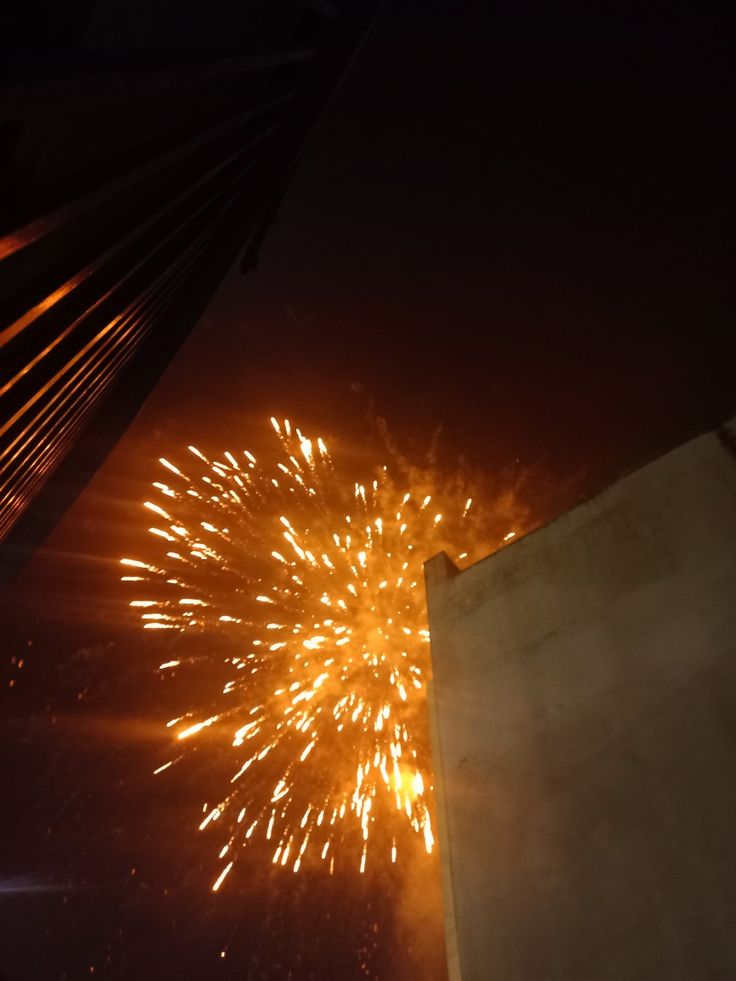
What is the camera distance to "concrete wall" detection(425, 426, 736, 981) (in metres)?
4.35

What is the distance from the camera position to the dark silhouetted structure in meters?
2.77

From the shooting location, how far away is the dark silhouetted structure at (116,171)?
277 centimetres

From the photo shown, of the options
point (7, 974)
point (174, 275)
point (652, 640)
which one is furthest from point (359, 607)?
point (7, 974)

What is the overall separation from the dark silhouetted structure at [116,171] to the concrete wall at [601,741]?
5646mm

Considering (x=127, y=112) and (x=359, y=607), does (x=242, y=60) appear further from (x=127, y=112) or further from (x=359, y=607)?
(x=359, y=607)

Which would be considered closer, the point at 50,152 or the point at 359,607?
the point at 50,152

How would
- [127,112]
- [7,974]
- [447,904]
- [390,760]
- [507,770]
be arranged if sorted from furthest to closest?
[7,974] < [390,760] < [507,770] < [447,904] < [127,112]

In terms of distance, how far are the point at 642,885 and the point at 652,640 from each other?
86.7 inches

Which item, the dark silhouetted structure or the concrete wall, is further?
the concrete wall

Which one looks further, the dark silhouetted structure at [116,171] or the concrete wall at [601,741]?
the concrete wall at [601,741]

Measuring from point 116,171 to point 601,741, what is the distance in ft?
21.1

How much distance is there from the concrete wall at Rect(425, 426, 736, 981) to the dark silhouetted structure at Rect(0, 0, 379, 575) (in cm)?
565

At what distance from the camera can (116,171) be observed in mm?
3396

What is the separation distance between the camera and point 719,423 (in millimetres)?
6391
